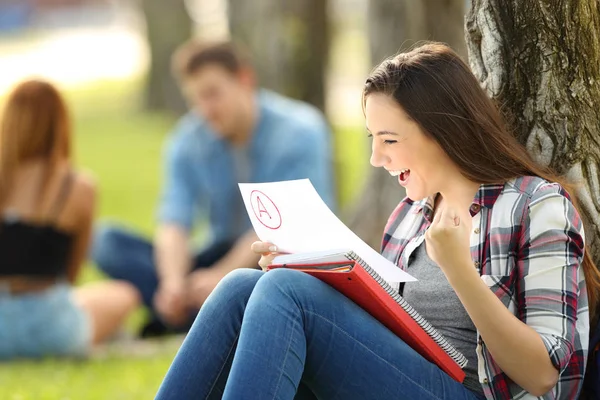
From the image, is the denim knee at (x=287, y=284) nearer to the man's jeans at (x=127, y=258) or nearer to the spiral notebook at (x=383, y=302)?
the spiral notebook at (x=383, y=302)

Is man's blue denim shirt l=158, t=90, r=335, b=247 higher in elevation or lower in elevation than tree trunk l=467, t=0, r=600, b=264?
lower

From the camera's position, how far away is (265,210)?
309 cm

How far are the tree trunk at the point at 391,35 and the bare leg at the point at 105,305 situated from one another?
145 centimetres

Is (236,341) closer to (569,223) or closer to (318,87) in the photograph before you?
(569,223)

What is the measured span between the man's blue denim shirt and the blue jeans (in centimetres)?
333


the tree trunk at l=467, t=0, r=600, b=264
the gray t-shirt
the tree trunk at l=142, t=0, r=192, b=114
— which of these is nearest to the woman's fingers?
the gray t-shirt

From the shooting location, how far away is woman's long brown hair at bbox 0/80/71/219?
5594mm

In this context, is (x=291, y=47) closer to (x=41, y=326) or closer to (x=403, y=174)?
(x=41, y=326)

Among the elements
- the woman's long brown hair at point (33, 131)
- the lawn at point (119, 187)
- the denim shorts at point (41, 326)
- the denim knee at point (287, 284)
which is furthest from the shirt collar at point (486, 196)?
the denim shorts at point (41, 326)

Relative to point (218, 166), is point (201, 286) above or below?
below

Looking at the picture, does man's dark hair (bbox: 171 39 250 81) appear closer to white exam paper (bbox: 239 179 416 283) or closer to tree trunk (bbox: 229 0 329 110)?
white exam paper (bbox: 239 179 416 283)

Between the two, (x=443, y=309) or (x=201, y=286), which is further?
(x=201, y=286)

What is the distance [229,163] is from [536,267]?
372cm

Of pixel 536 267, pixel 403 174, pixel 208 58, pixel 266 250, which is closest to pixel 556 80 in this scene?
pixel 403 174
